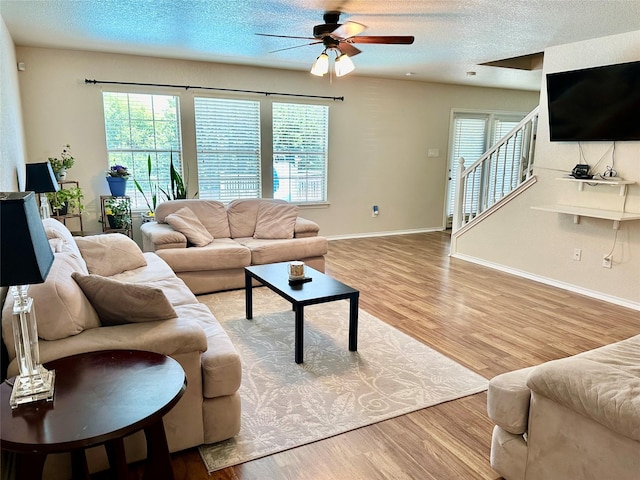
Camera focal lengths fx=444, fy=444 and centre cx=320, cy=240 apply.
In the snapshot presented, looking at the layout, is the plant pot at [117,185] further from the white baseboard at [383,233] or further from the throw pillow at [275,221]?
the white baseboard at [383,233]

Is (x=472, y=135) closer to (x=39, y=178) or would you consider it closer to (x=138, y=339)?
(x=39, y=178)

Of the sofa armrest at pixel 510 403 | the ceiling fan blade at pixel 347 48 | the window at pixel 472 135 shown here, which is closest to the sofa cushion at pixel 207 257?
the ceiling fan blade at pixel 347 48

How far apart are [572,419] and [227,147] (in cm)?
526

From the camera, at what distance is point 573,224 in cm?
457

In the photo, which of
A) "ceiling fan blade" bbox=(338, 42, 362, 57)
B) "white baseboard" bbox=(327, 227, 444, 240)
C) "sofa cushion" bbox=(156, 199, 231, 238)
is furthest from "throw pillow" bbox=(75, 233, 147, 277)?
"white baseboard" bbox=(327, 227, 444, 240)

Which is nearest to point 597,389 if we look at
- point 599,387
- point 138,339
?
point 599,387

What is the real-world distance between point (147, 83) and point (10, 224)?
4.66 metres

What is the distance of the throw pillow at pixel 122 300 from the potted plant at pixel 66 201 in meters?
3.01

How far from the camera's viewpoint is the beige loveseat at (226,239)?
4234mm

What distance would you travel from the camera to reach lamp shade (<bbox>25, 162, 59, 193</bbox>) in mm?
3699

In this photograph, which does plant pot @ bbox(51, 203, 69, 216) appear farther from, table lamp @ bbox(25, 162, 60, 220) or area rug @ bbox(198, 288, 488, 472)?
area rug @ bbox(198, 288, 488, 472)

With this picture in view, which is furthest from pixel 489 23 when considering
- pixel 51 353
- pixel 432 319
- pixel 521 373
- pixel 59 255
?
pixel 51 353

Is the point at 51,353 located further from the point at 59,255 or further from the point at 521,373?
the point at 521,373

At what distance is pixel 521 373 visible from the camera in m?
1.92
